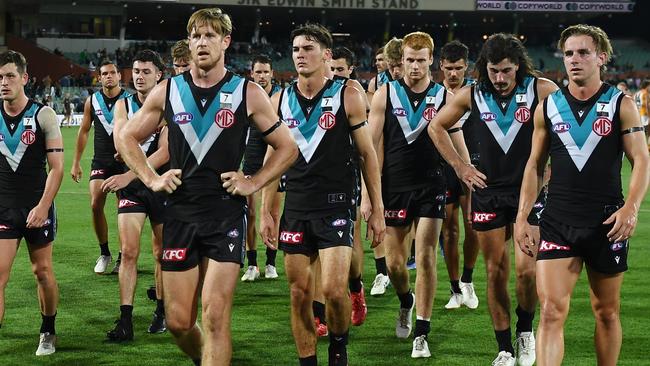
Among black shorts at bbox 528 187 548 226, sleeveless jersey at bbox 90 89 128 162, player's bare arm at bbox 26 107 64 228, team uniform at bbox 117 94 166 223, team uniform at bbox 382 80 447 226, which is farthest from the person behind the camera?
sleeveless jersey at bbox 90 89 128 162

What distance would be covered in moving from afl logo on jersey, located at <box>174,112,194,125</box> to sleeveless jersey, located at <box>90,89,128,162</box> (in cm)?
505

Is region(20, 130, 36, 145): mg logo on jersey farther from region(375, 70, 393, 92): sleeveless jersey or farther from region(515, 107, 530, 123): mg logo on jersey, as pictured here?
region(375, 70, 393, 92): sleeveless jersey

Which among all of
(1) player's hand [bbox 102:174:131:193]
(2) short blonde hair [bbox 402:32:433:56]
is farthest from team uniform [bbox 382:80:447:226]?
(1) player's hand [bbox 102:174:131:193]

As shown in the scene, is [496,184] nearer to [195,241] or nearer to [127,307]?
[195,241]

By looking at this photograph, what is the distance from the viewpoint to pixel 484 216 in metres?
7.65

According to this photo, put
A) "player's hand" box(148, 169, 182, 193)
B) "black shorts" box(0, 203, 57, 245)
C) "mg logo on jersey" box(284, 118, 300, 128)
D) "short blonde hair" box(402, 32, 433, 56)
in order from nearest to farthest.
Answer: "player's hand" box(148, 169, 182, 193), "mg logo on jersey" box(284, 118, 300, 128), "black shorts" box(0, 203, 57, 245), "short blonde hair" box(402, 32, 433, 56)

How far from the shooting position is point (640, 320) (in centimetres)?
933

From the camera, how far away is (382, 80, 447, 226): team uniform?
27.9 ft

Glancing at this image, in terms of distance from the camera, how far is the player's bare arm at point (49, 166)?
303 inches

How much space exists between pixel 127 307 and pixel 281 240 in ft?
6.40

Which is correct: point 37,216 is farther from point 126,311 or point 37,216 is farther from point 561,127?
point 561,127

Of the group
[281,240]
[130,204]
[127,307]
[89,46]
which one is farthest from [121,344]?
[89,46]

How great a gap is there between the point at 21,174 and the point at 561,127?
4114 millimetres

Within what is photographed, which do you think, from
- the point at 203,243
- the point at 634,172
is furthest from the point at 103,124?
the point at 634,172
